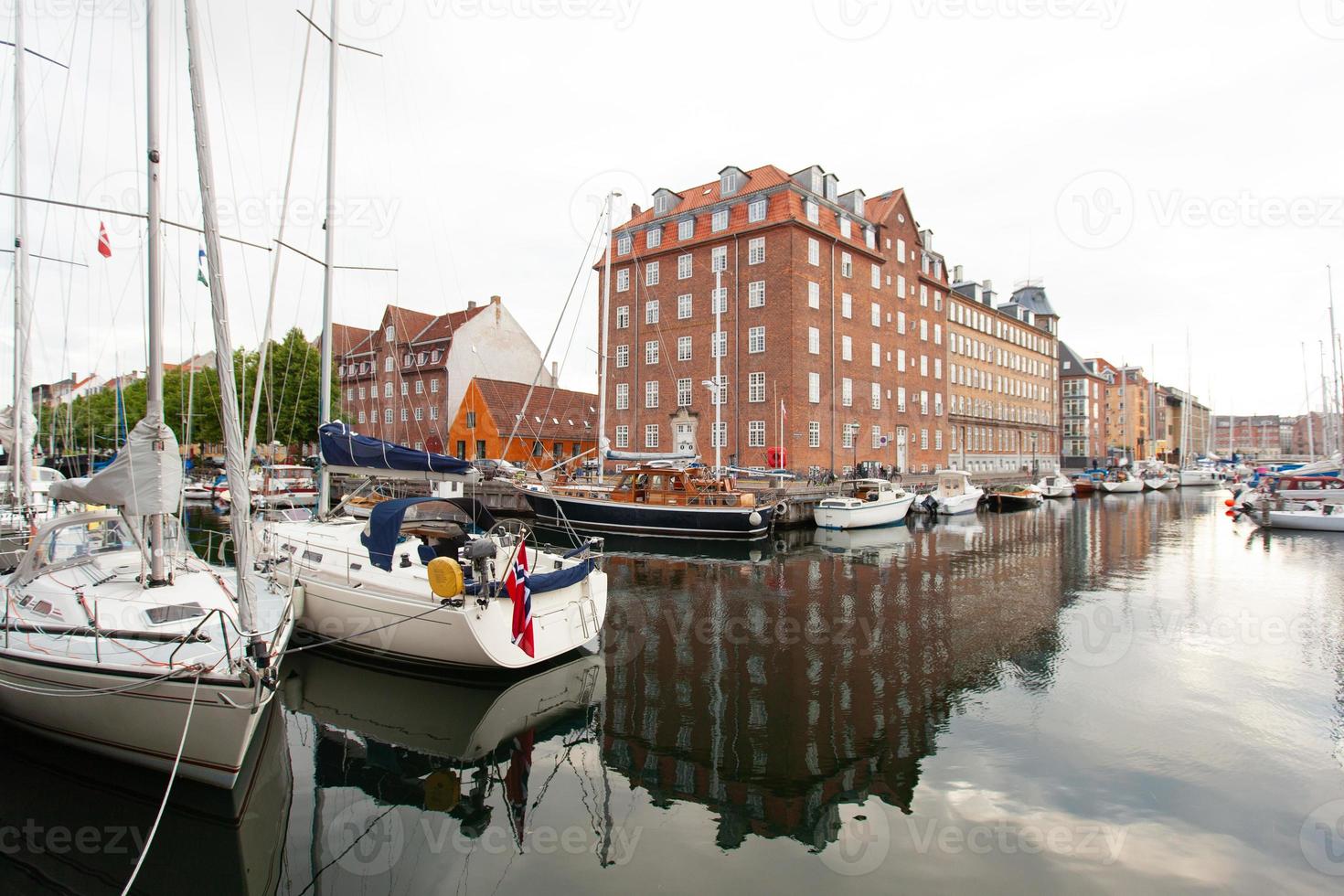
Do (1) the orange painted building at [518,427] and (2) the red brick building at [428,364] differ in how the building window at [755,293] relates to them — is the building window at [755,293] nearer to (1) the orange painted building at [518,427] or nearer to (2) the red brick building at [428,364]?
(1) the orange painted building at [518,427]

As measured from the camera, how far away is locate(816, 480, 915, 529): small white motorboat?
102ft

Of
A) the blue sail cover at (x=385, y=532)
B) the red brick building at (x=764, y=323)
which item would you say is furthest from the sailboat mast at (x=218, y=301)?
the red brick building at (x=764, y=323)

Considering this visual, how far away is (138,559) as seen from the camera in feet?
33.8

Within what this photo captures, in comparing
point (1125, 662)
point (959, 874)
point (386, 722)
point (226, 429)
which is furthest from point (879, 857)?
point (1125, 662)

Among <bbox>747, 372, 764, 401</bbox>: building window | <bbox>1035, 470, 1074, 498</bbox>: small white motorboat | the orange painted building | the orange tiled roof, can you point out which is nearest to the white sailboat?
<bbox>747, 372, 764, 401</bbox>: building window

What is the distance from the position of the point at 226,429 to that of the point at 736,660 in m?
8.48

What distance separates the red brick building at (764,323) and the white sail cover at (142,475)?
3020 centimetres

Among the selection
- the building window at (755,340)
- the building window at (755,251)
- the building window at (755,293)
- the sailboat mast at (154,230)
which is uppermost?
the building window at (755,251)

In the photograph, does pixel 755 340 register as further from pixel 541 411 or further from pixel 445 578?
pixel 445 578

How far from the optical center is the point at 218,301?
21.2 feet

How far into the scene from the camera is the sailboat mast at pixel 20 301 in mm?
13732

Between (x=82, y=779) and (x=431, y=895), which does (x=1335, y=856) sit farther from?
(x=82, y=779)

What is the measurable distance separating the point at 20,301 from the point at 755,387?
107 ft

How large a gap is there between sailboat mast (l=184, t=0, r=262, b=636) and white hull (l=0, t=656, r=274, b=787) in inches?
24.4
